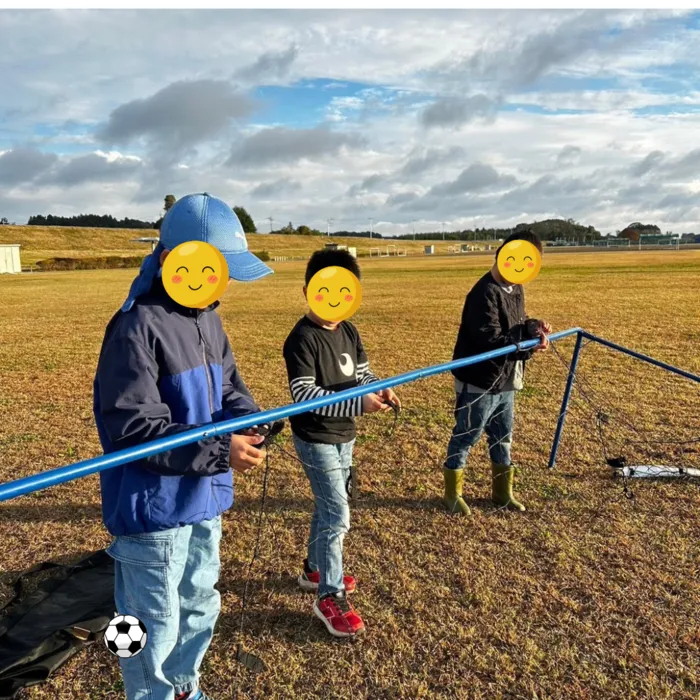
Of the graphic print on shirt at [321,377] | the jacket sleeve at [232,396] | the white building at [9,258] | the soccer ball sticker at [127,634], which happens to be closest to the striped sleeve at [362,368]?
the graphic print on shirt at [321,377]

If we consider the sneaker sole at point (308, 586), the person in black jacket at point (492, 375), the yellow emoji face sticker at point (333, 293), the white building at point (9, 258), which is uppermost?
the white building at point (9, 258)

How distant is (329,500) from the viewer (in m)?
2.85

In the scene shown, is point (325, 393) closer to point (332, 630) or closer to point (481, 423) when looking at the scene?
point (332, 630)

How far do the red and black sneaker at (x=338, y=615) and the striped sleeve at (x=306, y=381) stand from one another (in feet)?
3.29

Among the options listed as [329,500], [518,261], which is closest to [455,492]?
[329,500]

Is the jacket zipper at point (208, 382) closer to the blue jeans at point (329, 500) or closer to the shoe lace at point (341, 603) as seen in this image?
the blue jeans at point (329, 500)

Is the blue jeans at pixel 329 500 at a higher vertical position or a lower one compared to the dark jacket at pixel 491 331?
lower

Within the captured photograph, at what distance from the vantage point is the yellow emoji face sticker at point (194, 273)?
1843 millimetres

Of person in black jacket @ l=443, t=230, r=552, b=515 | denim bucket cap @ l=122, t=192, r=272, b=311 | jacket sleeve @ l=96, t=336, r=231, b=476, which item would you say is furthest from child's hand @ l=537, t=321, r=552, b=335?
jacket sleeve @ l=96, t=336, r=231, b=476

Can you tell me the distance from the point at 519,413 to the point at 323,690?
15.1 ft

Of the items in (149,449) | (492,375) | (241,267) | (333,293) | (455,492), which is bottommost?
(455,492)

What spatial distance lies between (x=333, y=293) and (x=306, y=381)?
45 centimetres

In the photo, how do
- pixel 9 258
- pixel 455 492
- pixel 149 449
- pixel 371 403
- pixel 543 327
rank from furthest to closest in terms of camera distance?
1. pixel 9 258
2. pixel 455 492
3. pixel 543 327
4. pixel 371 403
5. pixel 149 449

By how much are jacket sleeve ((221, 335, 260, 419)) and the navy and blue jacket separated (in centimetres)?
15
